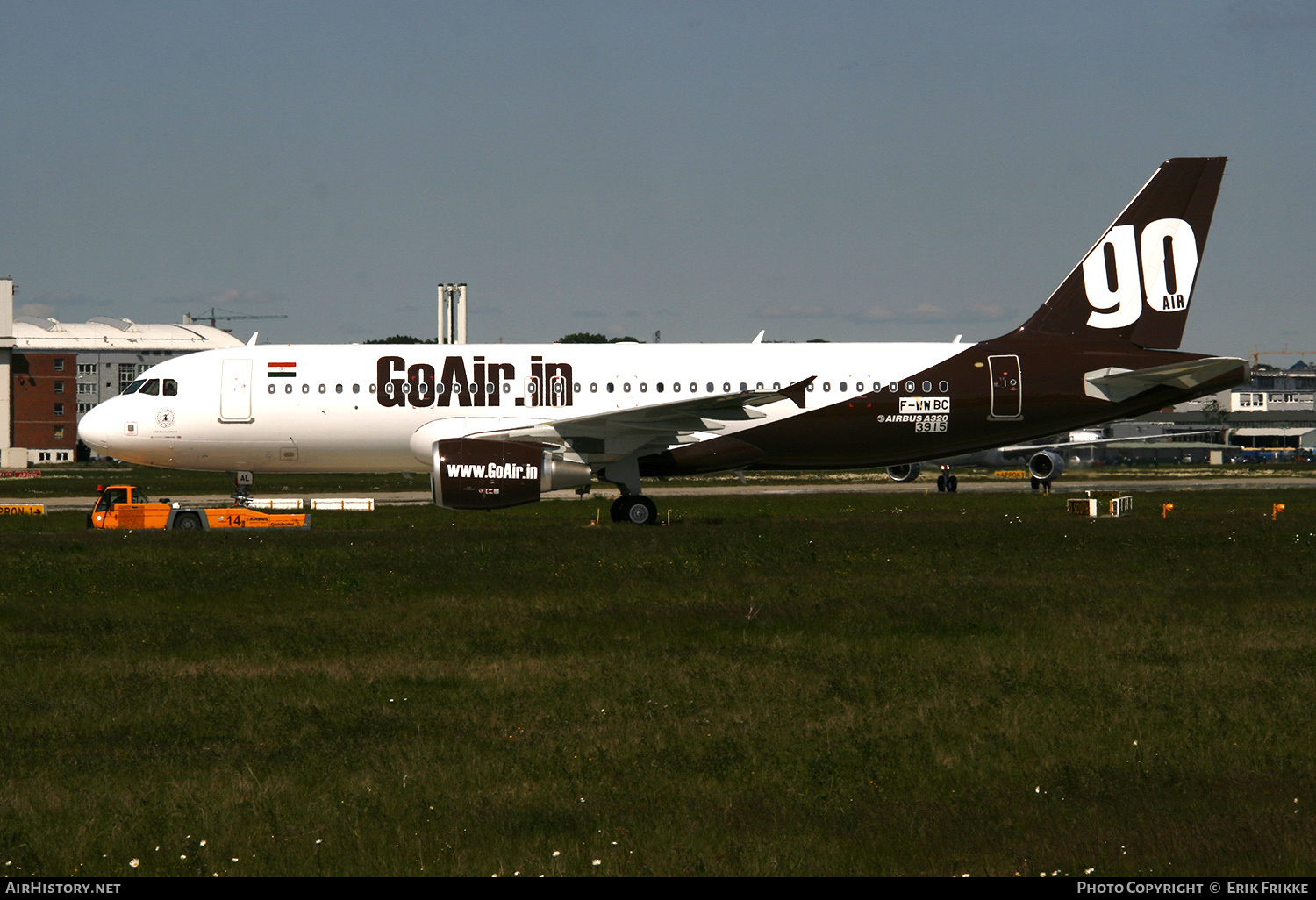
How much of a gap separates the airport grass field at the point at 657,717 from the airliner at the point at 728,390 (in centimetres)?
942

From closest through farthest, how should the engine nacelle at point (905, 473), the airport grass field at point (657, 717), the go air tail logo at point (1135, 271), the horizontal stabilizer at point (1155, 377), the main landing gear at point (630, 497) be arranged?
1. the airport grass field at point (657, 717)
2. the main landing gear at point (630, 497)
3. the horizontal stabilizer at point (1155, 377)
4. the go air tail logo at point (1135, 271)
5. the engine nacelle at point (905, 473)

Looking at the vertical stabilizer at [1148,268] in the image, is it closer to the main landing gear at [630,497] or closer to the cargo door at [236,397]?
the main landing gear at [630,497]

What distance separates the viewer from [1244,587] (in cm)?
1850

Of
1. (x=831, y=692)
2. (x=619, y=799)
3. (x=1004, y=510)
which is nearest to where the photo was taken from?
(x=619, y=799)

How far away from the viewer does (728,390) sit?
31.6 meters

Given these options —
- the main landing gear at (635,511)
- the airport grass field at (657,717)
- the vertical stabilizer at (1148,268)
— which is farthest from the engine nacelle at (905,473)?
the airport grass field at (657,717)

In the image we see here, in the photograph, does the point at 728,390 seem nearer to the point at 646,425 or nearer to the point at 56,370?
the point at 646,425

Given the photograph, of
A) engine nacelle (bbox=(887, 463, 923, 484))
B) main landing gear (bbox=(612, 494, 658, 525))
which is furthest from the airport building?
main landing gear (bbox=(612, 494, 658, 525))

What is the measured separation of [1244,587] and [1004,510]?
58.8ft

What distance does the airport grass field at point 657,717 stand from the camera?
7.50 meters

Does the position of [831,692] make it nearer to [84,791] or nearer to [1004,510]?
[84,791]

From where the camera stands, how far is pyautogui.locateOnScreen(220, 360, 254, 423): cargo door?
30938mm

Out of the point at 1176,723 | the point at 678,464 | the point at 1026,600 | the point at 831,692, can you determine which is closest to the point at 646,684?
the point at 831,692

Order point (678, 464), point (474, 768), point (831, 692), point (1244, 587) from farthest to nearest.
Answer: point (678, 464)
point (1244, 587)
point (831, 692)
point (474, 768)
